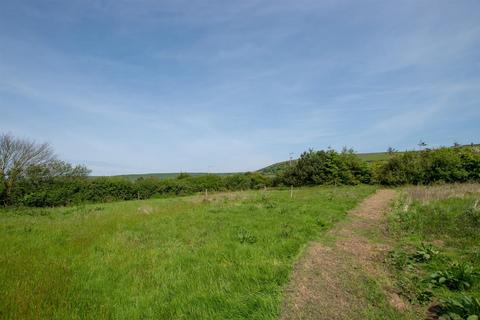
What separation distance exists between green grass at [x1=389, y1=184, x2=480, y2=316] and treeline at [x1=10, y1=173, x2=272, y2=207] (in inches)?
1240

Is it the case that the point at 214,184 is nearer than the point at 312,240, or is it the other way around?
the point at 312,240

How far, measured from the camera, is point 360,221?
32.0ft

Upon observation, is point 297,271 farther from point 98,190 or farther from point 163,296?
point 98,190

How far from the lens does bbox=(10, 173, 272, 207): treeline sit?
1192 inches

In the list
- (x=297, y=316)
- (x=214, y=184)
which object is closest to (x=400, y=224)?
(x=297, y=316)

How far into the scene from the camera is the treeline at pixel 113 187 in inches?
1192

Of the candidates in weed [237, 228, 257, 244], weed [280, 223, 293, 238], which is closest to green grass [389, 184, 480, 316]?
weed [280, 223, 293, 238]

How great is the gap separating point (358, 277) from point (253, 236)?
312cm

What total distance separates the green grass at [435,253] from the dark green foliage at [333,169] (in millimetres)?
24055

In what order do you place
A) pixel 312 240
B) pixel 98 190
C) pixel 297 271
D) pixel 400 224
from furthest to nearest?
pixel 98 190
pixel 400 224
pixel 312 240
pixel 297 271

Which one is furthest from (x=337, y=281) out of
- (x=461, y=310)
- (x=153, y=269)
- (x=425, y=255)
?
(x=153, y=269)

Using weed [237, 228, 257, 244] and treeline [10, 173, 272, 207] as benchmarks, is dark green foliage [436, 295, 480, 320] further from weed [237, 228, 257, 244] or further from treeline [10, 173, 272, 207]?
treeline [10, 173, 272, 207]

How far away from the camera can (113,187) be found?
112 ft

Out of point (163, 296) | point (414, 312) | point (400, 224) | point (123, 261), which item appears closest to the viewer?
point (414, 312)
